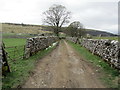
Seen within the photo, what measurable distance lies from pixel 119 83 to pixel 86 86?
4.87ft

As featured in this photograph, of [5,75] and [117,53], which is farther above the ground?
[117,53]

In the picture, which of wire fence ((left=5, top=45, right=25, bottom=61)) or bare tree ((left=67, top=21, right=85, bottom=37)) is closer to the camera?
wire fence ((left=5, top=45, right=25, bottom=61))

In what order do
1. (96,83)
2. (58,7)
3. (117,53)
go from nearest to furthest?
(96,83), (117,53), (58,7)

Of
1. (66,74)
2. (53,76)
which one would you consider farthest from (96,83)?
(53,76)

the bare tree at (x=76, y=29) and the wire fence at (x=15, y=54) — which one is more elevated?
the bare tree at (x=76, y=29)

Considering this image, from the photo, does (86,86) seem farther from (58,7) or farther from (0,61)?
(58,7)

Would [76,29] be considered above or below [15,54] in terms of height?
above

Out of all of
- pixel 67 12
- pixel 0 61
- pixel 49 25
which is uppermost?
pixel 67 12

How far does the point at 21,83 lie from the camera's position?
18.4 feet

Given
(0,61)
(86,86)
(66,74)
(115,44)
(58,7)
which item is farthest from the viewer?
(58,7)

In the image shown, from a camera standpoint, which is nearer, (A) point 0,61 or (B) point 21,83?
(B) point 21,83

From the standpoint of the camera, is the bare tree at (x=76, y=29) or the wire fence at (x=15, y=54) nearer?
the wire fence at (x=15, y=54)

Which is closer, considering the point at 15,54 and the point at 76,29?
the point at 15,54

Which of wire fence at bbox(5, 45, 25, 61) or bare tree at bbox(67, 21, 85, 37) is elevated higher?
bare tree at bbox(67, 21, 85, 37)
